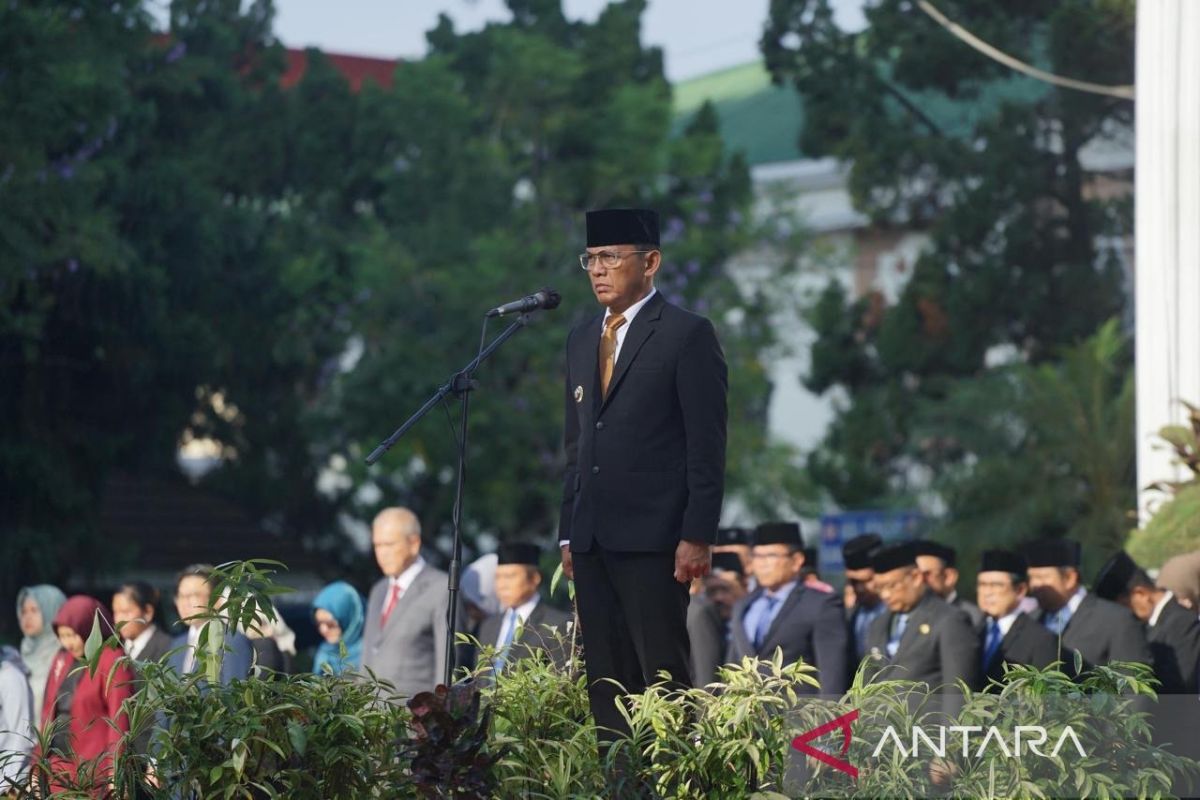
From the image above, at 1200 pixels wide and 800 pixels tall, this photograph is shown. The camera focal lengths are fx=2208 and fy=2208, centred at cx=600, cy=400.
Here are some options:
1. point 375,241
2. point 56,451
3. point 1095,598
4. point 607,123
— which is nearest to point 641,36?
point 607,123

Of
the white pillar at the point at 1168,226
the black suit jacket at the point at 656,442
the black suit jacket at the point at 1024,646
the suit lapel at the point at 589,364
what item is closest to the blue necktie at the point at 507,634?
the black suit jacket at the point at 656,442

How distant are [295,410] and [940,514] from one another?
7868mm

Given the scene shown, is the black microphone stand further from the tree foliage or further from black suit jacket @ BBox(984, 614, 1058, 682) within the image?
the tree foliage

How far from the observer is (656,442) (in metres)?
6.39

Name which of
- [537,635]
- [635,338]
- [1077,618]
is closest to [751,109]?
[1077,618]

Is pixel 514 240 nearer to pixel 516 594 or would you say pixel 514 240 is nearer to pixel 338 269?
pixel 338 269

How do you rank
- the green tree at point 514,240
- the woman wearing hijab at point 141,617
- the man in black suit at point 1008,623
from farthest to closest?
the green tree at point 514,240
the woman wearing hijab at point 141,617
the man in black suit at point 1008,623

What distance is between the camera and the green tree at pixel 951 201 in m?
23.7

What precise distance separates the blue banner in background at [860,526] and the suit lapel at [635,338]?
15930mm

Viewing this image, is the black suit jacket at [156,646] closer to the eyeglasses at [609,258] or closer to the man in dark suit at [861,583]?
the man in dark suit at [861,583]

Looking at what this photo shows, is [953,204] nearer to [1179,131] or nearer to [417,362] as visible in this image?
[417,362]

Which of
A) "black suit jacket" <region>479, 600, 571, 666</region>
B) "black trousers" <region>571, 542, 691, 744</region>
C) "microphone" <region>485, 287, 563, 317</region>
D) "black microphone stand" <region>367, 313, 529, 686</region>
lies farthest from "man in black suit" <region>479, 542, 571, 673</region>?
"black trousers" <region>571, 542, 691, 744</region>

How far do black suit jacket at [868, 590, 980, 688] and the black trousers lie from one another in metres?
2.83

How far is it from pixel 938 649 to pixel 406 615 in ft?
7.39
